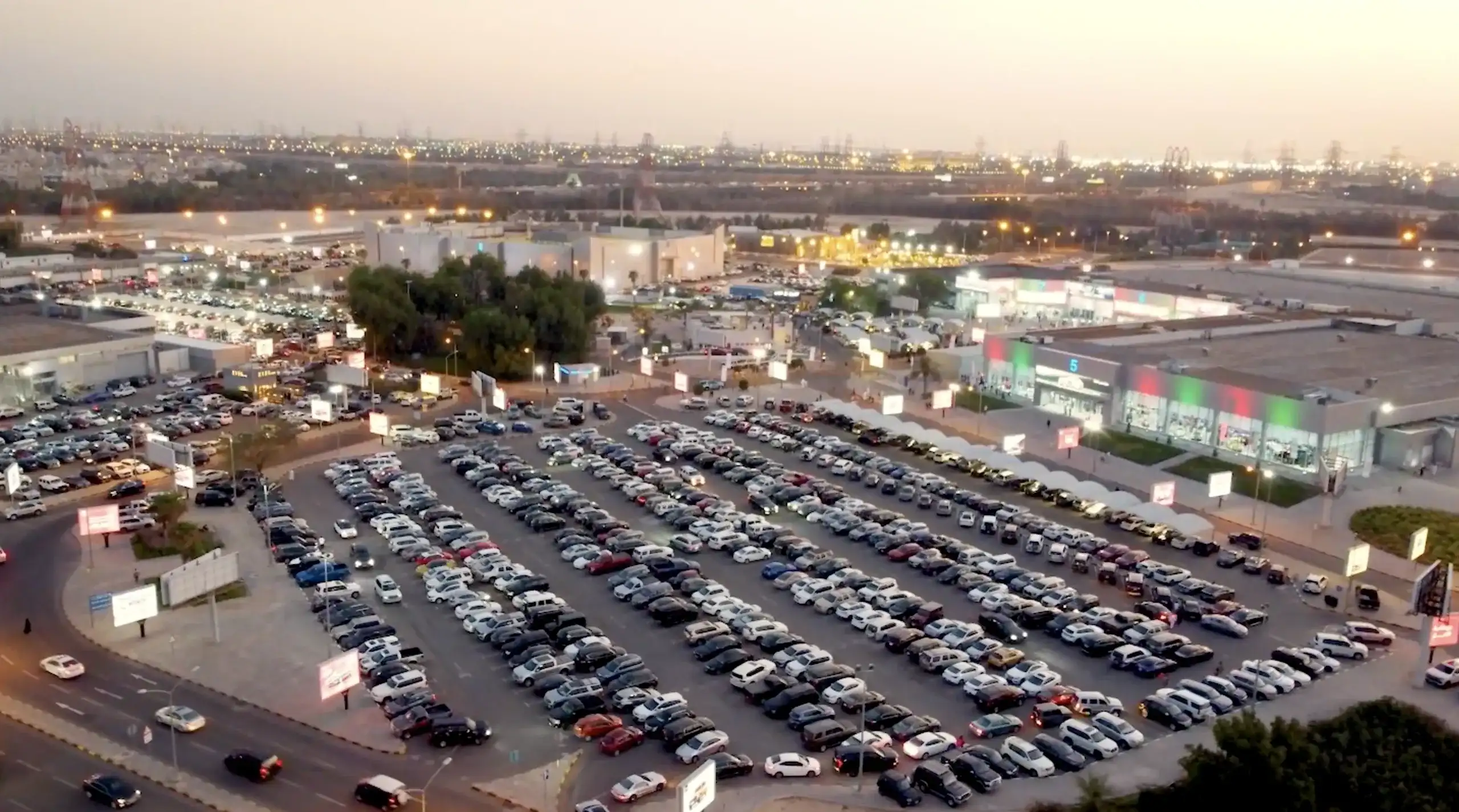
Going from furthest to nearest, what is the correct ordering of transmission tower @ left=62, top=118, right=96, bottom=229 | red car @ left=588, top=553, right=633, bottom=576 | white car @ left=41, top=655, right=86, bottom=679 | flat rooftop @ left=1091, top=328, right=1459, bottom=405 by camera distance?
transmission tower @ left=62, top=118, right=96, bottom=229 → flat rooftop @ left=1091, top=328, right=1459, bottom=405 → red car @ left=588, top=553, right=633, bottom=576 → white car @ left=41, top=655, right=86, bottom=679

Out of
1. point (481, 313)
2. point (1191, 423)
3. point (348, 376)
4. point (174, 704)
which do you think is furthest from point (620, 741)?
point (481, 313)

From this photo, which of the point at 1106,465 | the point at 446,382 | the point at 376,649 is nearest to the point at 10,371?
the point at 446,382

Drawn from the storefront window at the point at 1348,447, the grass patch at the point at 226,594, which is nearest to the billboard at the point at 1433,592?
the storefront window at the point at 1348,447

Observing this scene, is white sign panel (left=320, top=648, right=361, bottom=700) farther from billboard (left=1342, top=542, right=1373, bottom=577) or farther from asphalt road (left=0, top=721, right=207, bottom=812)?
billboard (left=1342, top=542, right=1373, bottom=577)

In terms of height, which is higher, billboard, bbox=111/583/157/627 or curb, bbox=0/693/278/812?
billboard, bbox=111/583/157/627

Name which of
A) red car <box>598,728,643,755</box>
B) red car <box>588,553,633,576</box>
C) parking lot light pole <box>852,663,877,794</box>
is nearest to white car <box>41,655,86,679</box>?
red car <box>598,728,643,755</box>

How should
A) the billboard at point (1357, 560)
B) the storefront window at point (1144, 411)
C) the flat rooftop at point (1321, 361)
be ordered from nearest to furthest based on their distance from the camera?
the billboard at point (1357, 560) → the flat rooftop at point (1321, 361) → the storefront window at point (1144, 411)

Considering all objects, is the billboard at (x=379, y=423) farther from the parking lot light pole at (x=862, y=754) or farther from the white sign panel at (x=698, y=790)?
the white sign panel at (x=698, y=790)

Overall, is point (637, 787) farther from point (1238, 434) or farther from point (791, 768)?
point (1238, 434)
